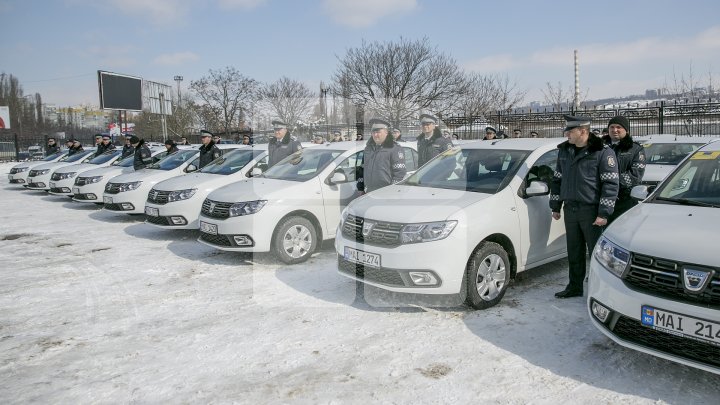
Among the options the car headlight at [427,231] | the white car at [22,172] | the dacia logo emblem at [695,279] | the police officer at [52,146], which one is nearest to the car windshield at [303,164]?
the car headlight at [427,231]

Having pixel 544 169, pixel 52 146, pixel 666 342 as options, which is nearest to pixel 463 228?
pixel 544 169

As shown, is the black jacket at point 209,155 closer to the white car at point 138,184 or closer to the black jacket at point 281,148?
the white car at point 138,184

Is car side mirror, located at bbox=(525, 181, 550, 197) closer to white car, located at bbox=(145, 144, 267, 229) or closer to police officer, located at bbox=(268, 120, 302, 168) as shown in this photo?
police officer, located at bbox=(268, 120, 302, 168)

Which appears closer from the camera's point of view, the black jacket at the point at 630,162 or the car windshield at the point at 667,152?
the black jacket at the point at 630,162

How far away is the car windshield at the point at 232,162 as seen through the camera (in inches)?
353

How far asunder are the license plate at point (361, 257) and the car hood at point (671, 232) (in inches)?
75.0

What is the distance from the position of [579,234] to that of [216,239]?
171 inches

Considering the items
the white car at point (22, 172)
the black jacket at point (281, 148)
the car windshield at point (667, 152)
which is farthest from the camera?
the white car at point (22, 172)

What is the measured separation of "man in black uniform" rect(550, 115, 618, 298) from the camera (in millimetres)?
4691

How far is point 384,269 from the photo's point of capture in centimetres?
459

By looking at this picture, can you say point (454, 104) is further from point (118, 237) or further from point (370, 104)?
point (118, 237)

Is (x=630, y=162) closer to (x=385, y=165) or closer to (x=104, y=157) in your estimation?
(x=385, y=165)

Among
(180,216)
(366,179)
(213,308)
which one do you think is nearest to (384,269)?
(213,308)

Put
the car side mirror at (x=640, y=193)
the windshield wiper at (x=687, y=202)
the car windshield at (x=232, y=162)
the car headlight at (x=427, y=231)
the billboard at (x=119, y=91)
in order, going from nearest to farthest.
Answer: the windshield wiper at (x=687, y=202) → the car side mirror at (x=640, y=193) → the car headlight at (x=427, y=231) → the car windshield at (x=232, y=162) → the billboard at (x=119, y=91)
